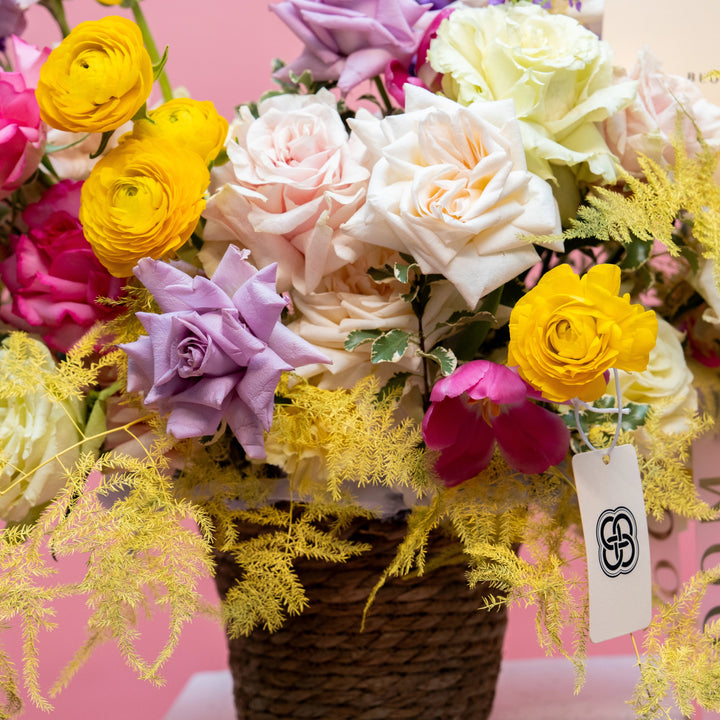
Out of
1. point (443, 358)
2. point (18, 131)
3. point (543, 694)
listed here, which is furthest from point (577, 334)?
point (543, 694)

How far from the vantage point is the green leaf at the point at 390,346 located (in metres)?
0.54

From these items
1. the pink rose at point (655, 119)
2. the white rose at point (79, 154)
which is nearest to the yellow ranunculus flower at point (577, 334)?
the pink rose at point (655, 119)

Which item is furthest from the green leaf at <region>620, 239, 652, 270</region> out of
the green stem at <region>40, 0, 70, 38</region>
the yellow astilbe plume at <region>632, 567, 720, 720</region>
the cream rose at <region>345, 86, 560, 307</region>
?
the green stem at <region>40, 0, 70, 38</region>

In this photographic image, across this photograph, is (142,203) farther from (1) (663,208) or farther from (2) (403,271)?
(1) (663,208)

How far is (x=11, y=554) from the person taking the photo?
51 cm

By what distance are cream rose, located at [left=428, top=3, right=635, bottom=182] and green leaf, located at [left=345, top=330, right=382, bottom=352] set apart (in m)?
0.16

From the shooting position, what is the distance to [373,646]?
65cm

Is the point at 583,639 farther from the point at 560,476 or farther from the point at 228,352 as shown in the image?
the point at 228,352

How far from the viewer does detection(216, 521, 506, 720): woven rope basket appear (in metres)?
0.63

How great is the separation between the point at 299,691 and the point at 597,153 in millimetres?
469

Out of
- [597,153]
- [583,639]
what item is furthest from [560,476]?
[597,153]

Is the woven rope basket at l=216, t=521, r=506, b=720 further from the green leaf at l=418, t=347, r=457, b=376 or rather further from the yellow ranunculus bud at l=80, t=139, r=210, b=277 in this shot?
the yellow ranunculus bud at l=80, t=139, r=210, b=277

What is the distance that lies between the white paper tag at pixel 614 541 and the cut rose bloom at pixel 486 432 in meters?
0.02

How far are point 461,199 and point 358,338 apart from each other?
0.11m
